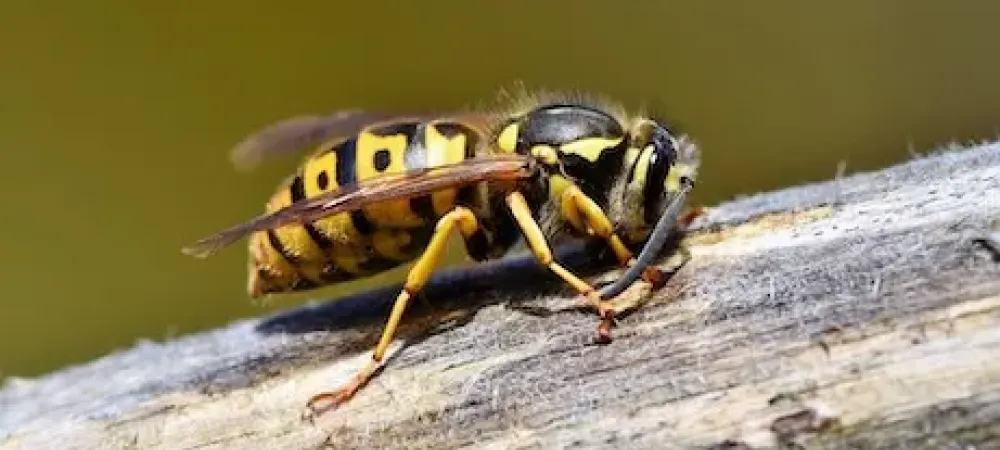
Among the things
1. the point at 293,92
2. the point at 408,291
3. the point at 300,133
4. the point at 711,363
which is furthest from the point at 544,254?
the point at 293,92

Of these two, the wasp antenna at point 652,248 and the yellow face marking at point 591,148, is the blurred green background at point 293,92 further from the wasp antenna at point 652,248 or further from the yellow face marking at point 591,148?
the wasp antenna at point 652,248

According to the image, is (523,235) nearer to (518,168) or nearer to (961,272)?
(518,168)

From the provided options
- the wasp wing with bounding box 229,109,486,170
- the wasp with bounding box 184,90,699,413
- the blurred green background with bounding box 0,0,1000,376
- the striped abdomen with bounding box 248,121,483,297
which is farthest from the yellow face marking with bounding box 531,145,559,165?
the blurred green background with bounding box 0,0,1000,376

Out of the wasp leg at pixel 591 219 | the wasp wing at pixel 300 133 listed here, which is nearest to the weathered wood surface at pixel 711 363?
the wasp leg at pixel 591 219

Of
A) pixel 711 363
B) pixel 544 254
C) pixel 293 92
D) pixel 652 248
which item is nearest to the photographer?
pixel 711 363

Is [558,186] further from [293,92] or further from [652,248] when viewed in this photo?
[293,92]

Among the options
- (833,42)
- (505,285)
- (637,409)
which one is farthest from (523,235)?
(833,42)
